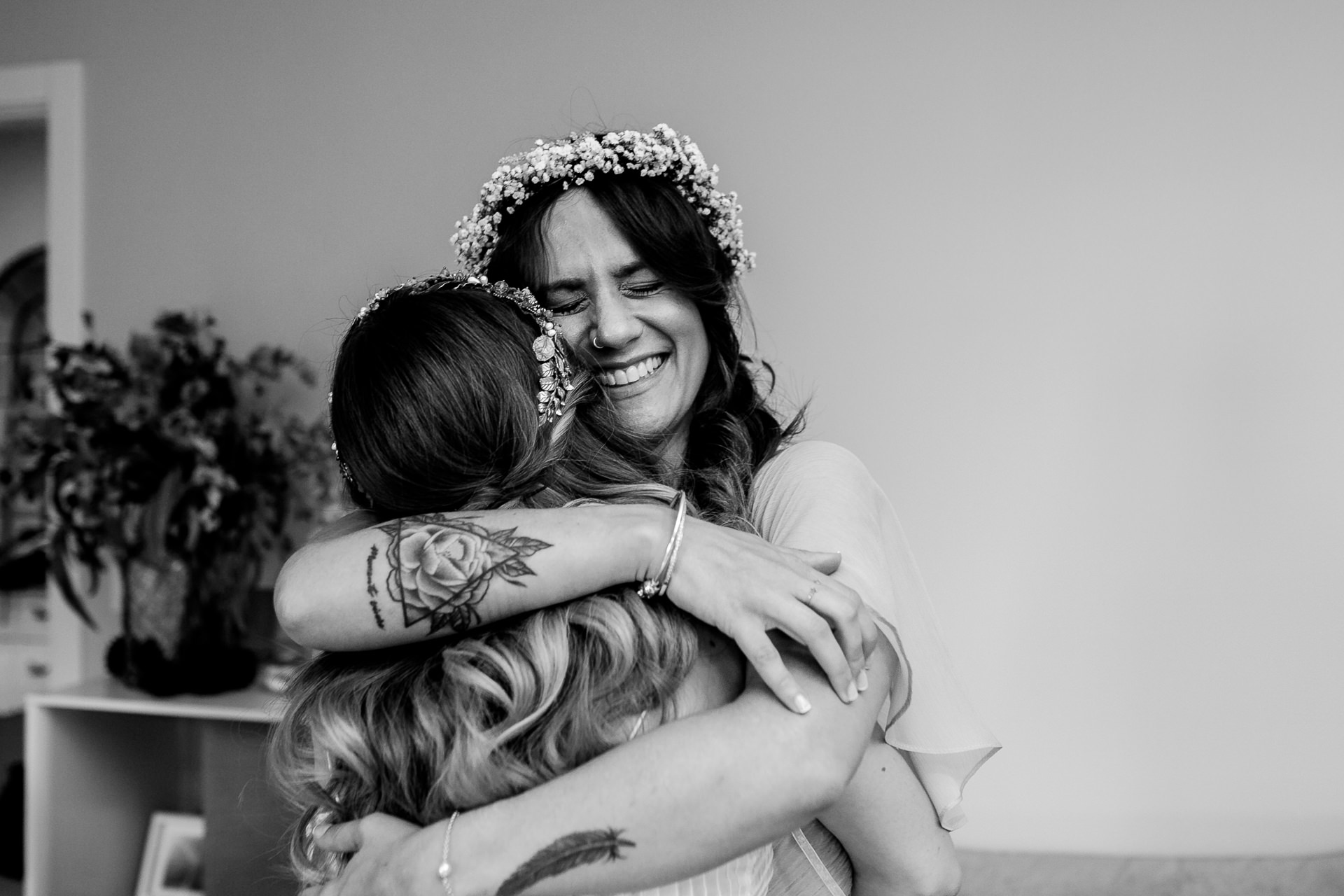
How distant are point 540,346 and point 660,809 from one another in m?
0.48

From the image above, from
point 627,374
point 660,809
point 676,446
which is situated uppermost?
point 627,374

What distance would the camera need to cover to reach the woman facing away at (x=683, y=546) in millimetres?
890

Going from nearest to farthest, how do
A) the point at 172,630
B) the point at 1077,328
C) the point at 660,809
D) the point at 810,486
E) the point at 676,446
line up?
the point at 660,809
the point at 810,486
the point at 676,446
the point at 1077,328
the point at 172,630

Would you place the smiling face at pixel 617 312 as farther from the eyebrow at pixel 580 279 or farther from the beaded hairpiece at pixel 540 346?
the beaded hairpiece at pixel 540 346

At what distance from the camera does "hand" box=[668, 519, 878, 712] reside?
0.89m

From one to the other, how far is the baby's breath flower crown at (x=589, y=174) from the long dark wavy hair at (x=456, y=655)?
0.54m

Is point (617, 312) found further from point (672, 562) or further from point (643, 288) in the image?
point (672, 562)

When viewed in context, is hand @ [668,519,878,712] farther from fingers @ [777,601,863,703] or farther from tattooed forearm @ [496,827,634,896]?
tattooed forearm @ [496,827,634,896]

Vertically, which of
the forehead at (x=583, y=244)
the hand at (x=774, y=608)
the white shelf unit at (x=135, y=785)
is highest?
the forehead at (x=583, y=244)

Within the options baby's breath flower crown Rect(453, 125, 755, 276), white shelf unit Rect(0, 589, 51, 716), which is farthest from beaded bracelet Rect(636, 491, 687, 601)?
white shelf unit Rect(0, 589, 51, 716)

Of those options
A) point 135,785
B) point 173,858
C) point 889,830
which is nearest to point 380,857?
point 889,830

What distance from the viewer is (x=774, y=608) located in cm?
90

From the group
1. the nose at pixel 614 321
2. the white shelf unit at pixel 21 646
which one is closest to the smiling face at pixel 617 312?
the nose at pixel 614 321

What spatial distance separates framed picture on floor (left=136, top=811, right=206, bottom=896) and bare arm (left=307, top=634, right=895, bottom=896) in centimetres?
241
